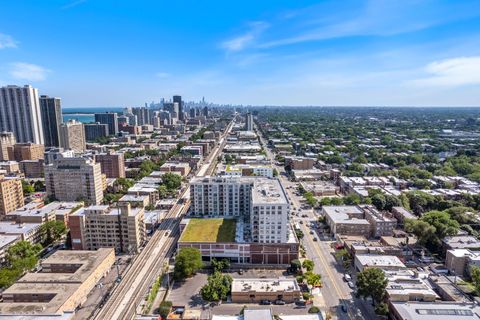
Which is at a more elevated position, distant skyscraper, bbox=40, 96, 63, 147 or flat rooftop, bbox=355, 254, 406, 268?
distant skyscraper, bbox=40, 96, 63, 147

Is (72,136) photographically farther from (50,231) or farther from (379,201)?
(379,201)

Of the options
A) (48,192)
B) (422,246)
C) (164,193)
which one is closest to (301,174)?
(164,193)

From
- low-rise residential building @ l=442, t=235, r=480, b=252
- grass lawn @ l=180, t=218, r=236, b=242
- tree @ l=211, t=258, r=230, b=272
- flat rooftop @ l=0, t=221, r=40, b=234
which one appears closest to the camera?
tree @ l=211, t=258, r=230, b=272

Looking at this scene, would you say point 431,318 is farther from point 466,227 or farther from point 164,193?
point 164,193

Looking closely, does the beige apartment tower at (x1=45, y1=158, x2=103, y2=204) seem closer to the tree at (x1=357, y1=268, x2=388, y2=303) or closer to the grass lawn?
the grass lawn

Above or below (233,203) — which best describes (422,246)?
below

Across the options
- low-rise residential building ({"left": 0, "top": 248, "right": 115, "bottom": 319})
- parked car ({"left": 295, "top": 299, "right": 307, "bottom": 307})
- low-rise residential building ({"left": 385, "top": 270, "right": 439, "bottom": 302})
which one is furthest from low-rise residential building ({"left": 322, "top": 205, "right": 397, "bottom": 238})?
low-rise residential building ({"left": 0, "top": 248, "right": 115, "bottom": 319})
